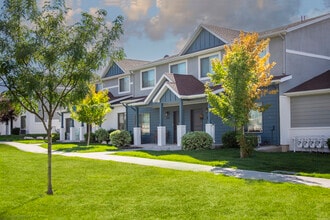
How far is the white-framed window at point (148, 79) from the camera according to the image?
1070 inches

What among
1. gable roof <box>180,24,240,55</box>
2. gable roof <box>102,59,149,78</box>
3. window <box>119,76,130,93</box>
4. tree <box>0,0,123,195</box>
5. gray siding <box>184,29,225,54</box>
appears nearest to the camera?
tree <box>0,0,123,195</box>

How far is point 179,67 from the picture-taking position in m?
25.1

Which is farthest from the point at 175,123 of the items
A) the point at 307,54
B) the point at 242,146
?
the point at 242,146

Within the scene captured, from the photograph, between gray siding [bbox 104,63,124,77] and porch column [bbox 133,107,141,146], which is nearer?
porch column [bbox 133,107,141,146]

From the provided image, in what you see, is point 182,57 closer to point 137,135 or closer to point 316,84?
point 137,135

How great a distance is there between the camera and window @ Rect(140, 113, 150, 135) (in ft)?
89.1

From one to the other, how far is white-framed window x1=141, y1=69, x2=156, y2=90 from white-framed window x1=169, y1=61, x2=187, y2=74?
1.87 m

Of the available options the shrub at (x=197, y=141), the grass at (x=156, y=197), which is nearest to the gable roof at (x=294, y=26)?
the shrub at (x=197, y=141)

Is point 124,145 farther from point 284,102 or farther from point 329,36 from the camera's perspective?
point 329,36

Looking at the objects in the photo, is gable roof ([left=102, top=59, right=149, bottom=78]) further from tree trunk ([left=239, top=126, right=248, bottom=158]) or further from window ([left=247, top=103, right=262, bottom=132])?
tree trunk ([left=239, top=126, right=248, bottom=158])

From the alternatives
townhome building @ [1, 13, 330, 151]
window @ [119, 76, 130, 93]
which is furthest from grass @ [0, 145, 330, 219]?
window @ [119, 76, 130, 93]

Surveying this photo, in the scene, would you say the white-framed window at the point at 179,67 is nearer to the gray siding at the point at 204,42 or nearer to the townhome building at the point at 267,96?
the townhome building at the point at 267,96

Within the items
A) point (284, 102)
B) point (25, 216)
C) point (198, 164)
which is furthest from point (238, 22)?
point (25, 216)

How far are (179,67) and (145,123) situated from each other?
4935mm
